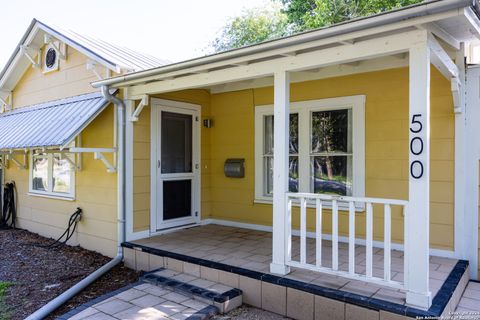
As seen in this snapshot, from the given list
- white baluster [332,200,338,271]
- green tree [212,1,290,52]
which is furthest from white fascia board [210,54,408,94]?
green tree [212,1,290,52]

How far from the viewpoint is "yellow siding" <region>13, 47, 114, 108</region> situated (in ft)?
18.7

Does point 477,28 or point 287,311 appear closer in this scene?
point 477,28

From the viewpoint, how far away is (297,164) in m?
5.13

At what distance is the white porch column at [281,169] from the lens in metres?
3.43

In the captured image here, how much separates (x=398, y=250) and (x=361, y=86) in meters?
2.09

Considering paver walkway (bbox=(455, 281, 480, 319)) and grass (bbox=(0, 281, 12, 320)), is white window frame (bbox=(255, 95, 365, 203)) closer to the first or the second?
paver walkway (bbox=(455, 281, 480, 319))

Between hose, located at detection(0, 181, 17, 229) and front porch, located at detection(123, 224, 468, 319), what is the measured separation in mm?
3871

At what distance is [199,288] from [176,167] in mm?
2423

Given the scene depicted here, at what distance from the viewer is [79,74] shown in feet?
18.9

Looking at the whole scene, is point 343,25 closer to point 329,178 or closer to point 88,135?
point 329,178

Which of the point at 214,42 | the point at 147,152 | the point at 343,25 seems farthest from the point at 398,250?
the point at 214,42

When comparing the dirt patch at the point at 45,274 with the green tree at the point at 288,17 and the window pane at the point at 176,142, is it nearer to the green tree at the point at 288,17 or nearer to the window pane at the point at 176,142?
the window pane at the point at 176,142

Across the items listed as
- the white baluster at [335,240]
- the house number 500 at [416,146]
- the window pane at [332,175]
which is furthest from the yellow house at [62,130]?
the house number 500 at [416,146]

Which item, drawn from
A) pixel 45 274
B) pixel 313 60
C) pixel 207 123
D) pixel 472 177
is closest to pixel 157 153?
pixel 207 123
